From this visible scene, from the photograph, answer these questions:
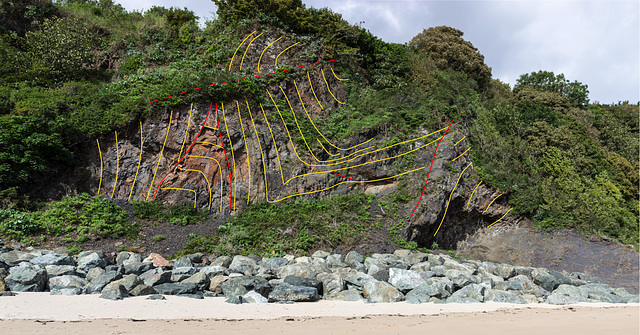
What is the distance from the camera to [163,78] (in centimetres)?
1625

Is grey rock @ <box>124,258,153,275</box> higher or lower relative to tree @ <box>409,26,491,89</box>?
lower

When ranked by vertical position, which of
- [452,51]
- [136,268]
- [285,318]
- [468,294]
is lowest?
[468,294]

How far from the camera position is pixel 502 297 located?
8.19 metres

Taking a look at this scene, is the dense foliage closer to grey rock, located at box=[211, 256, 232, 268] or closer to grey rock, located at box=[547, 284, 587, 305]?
grey rock, located at box=[211, 256, 232, 268]

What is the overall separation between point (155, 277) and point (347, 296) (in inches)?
175

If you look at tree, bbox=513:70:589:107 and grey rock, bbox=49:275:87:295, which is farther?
tree, bbox=513:70:589:107

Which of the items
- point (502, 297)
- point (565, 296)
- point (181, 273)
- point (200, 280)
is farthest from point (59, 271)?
point (565, 296)

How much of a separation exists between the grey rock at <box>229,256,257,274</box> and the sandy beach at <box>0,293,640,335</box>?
2007 mm

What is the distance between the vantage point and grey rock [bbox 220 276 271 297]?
7578mm

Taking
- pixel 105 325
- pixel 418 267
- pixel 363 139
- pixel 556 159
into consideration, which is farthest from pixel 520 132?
pixel 105 325

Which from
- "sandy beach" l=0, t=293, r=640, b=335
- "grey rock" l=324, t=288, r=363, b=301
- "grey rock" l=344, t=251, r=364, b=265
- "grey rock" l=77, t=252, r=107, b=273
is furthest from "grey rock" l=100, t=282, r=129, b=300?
"grey rock" l=344, t=251, r=364, b=265

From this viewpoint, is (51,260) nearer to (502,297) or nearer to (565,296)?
(502,297)

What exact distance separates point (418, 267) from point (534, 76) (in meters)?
26.5

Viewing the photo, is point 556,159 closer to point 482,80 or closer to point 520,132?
point 520,132
